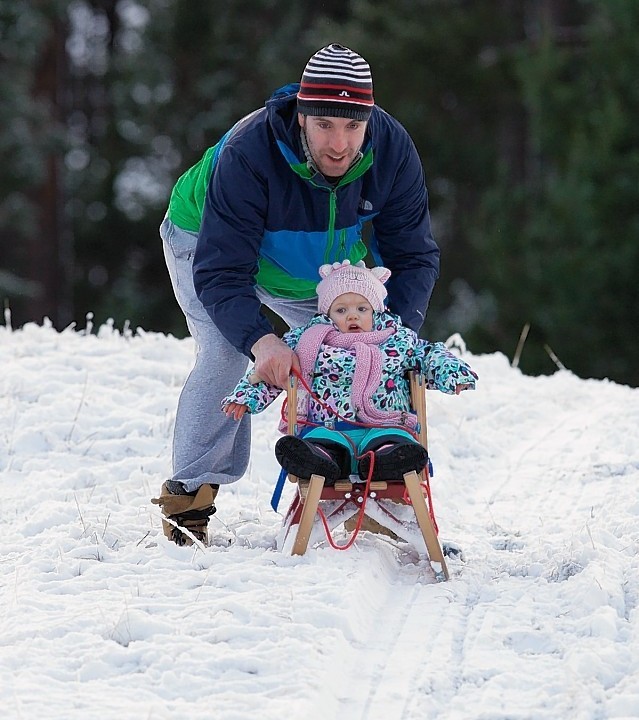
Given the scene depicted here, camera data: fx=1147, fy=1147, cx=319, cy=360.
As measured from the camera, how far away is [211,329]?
4.43 meters

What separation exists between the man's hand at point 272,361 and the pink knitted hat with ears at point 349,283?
0.34 m

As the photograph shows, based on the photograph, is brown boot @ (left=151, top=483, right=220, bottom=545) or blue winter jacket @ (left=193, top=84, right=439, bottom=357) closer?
blue winter jacket @ (left=193, top=84, right=439, bottom=357)

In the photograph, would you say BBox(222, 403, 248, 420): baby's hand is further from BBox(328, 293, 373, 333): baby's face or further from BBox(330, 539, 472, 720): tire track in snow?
BBox(330, 539, 472, 720): tire track in snow

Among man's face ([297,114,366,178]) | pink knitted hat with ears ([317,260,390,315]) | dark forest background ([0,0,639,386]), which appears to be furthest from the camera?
dark forest background ([0,0,639,386])

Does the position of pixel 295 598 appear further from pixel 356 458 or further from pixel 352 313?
pixel 352 313

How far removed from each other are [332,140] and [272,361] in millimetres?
794

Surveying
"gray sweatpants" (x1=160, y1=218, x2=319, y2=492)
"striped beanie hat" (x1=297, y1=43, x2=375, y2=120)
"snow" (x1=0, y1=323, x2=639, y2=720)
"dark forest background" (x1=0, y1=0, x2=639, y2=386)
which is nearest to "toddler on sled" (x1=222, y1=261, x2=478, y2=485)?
"gray sweatpants" (x1=160, y1=218, x2=319, y2=492)

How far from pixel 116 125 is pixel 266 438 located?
15271 millimetres

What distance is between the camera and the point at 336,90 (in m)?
3.95

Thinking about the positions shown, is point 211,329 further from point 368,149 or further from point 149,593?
point 149,593

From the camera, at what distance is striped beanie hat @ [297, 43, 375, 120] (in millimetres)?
3949

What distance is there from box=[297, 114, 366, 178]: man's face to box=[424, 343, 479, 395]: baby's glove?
2.47 feet

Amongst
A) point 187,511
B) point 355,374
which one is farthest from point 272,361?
point 187,511

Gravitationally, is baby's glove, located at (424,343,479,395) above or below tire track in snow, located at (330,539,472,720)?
above
